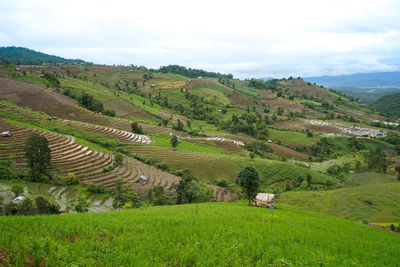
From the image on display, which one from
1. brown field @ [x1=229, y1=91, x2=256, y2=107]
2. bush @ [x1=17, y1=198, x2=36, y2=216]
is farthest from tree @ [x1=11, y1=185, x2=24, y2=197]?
brown field @ [x1=229, y1=91, x2=256, y2=107]

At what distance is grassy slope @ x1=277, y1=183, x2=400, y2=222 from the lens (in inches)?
1537

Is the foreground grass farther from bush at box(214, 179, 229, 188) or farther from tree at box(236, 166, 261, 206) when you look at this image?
bush at box(214, 179, 229, 188)

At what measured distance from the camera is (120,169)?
1925 inches

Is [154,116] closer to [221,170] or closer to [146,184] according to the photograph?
[221,170]

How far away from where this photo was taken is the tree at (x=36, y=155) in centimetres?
3634

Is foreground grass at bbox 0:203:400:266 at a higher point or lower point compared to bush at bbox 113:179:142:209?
higher

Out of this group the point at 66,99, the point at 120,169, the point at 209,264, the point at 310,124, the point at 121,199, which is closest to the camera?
the point at 209,264

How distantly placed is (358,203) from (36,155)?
2372 inches

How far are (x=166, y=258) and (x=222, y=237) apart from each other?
9.29ft

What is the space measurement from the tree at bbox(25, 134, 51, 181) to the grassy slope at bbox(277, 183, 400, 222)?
47.7 meters

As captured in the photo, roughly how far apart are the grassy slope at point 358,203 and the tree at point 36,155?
4773 centimetres

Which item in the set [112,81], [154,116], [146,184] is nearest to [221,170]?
[146,184]

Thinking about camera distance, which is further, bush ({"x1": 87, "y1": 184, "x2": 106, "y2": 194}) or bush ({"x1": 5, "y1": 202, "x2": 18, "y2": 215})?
bush ({"x1": 87, "y1": 184, "x2": 106, "y2": 194})

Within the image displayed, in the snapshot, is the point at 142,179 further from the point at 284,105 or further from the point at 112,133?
the point at 284,105
